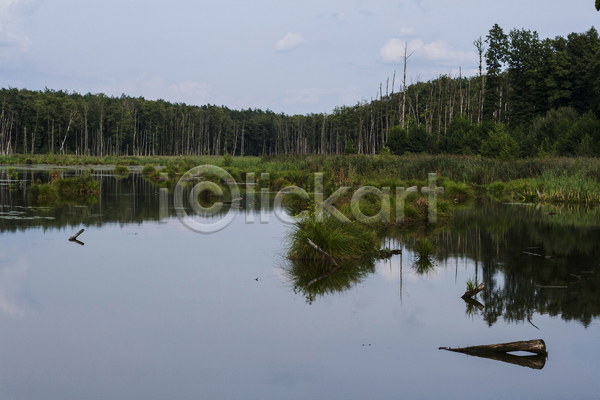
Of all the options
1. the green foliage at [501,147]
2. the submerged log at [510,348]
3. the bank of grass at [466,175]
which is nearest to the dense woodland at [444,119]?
the green foliage at [501,147]

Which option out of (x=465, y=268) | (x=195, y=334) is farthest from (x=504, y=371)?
(x=465, y=268)

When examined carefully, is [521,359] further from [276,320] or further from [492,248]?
[492,248]

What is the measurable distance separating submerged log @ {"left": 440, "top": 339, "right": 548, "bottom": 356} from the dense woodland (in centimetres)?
3331

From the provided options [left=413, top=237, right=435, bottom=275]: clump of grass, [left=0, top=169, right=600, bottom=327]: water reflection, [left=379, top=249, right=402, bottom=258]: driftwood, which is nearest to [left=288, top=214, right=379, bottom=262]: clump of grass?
[left=379, top=249, right=402, bottom=258]: driftwood

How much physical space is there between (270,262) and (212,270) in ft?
4.31

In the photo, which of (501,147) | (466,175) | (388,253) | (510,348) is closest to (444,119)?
(501,147)

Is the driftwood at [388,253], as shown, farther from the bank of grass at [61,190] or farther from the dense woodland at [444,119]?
the dense woodland at [444,119]

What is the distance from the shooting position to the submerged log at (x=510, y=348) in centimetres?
587

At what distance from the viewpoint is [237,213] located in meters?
19.2

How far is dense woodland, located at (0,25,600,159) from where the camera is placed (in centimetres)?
4416

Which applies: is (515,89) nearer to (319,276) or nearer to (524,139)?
(524,139)

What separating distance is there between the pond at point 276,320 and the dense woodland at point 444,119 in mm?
29556

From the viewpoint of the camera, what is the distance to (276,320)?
23.4 feet

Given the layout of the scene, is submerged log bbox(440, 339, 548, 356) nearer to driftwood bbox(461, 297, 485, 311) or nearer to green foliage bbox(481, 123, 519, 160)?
driftwood bbox(461, 297, 485, 311)
